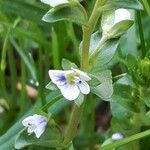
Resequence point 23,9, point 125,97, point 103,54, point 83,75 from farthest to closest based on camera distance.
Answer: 1. point 23,9
2. point 125,97
3. point 103,54
4. point 83,75

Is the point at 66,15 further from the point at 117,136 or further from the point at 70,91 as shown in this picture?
the point at 117,136

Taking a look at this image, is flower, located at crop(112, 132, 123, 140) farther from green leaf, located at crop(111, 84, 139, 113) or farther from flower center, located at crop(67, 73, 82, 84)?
flower center, located at crop(67, 73, 82, 84)

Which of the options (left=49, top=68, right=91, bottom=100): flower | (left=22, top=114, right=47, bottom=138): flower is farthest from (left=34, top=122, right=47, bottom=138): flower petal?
(left=49, top=68, right=91, bottom=100): flower

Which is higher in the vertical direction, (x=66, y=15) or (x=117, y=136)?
(x=66, y=15)

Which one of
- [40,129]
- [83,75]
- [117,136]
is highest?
[83,75]

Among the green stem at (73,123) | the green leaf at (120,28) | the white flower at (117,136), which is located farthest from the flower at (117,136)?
the green leaf at (120,28)

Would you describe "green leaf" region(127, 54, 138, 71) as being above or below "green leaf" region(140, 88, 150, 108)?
above

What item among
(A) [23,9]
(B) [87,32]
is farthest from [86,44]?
(A) [23,9]
